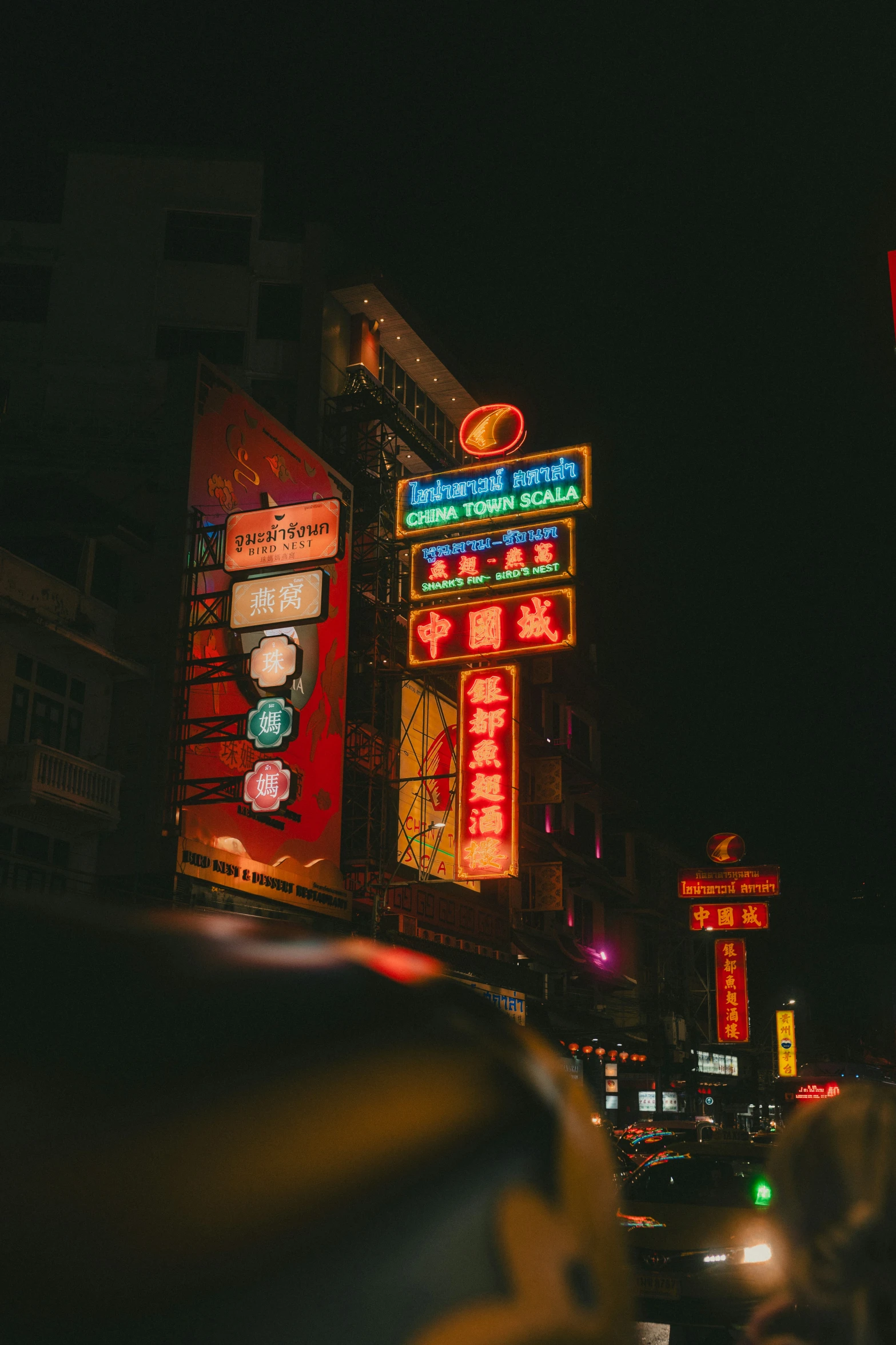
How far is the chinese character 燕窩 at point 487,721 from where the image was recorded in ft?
76.8

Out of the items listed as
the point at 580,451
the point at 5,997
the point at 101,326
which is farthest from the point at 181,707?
the point at 5,997

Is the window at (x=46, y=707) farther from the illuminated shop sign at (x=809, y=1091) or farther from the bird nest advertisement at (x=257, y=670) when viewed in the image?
the illuminated shop sign at (x=809, y=1091)

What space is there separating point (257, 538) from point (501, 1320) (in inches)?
740

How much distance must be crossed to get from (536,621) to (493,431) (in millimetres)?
6045

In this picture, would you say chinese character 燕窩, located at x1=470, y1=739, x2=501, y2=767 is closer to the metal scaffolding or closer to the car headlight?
the metal scaffolding

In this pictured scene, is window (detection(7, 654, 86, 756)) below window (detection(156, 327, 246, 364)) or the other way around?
below

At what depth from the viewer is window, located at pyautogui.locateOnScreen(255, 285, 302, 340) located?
3092 cm

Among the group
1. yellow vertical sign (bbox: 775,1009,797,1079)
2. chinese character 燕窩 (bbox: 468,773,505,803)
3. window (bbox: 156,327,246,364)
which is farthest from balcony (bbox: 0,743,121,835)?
yellow vertical sign (bbox: 775,1009,797,1079)

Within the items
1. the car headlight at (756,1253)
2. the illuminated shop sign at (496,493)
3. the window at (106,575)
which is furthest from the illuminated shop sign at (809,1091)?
the car headlight at (756,1253)

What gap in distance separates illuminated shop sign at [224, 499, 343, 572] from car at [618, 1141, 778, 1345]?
10954mm

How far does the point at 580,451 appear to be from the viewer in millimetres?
23594

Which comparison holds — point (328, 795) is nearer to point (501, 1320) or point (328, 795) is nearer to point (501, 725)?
point (501, 725)

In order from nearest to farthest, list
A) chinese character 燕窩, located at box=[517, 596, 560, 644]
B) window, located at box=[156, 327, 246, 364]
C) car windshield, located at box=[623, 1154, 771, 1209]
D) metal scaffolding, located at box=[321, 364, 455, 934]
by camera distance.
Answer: car windshield, located at box=[623, 1154, 771, 1209], chinese character 燕窩, located at box=[517, 596, 560, 644], metal scaffolding, located at box=[321, 364, 455, 934], window, located at box=[156, 327, 246, 364]

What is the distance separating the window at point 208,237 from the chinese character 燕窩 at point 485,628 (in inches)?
Result: 546
